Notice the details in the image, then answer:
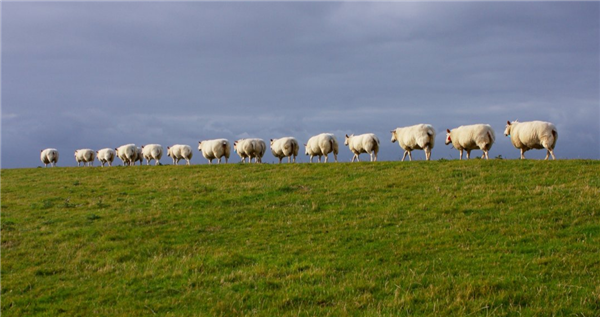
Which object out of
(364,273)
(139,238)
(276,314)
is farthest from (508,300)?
(139,238)

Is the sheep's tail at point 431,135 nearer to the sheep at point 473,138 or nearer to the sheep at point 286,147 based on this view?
the sheep at point 473,138

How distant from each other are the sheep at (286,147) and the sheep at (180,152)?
12.7m

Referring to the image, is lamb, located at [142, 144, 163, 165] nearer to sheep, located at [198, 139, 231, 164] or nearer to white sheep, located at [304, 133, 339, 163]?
sheep, located at [198, 139, 231, 164]

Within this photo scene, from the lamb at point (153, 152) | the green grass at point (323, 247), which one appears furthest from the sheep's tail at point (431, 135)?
the lamb at point (153, 152)

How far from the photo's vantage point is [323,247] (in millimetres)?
11766

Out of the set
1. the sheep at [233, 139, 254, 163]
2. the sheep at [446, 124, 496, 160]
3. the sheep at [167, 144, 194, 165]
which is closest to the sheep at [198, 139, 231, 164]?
the sheep at [233, 139, 254, 163]

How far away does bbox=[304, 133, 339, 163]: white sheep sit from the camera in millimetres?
37156

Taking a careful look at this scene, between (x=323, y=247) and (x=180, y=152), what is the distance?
41.1 metres

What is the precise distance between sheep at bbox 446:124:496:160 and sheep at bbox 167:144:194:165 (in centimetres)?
2828

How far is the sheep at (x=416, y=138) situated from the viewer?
30.7 metres

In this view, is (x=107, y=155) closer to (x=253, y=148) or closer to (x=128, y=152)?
(x=128, y=152)

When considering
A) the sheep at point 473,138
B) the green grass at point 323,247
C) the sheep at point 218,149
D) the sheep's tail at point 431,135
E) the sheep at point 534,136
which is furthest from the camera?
the sheep at point 218,149

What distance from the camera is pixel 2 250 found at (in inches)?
535

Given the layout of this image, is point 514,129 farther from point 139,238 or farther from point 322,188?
point 139,238
